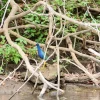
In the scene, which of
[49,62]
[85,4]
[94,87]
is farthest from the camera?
[85,4]

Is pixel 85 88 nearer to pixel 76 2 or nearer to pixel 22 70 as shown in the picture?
pixel 22 70

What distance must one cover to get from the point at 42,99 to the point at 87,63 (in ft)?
6.75

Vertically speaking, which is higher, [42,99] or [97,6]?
[97,6]

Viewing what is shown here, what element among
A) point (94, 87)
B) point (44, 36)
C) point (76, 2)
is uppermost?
point (76, 2)

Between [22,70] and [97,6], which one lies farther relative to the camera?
[97,6]

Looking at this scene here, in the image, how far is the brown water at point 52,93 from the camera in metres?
6.65

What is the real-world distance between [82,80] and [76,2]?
2.29 metres

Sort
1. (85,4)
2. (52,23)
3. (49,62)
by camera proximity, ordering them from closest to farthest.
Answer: (52,23) → (49,62) → (85,4)

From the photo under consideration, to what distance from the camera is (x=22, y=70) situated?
785 centimetres

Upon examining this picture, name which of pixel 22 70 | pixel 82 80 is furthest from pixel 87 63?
pixel 22 70

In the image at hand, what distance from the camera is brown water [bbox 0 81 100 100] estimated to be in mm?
6647

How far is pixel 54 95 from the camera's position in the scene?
685cm

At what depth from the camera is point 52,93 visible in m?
6.91

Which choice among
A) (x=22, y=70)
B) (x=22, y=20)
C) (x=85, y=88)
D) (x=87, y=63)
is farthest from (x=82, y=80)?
(x=22, y=20)
